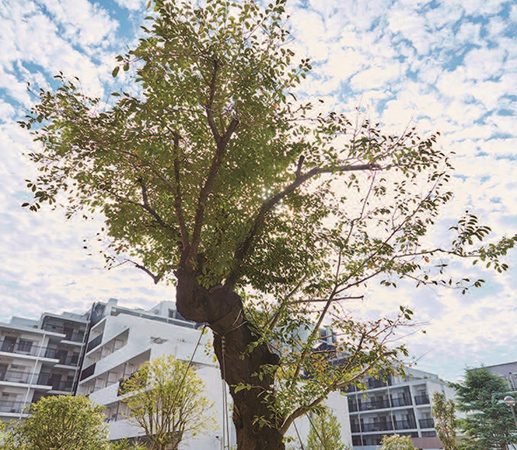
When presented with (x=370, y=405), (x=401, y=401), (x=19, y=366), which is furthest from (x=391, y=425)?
(x=19, y=366)

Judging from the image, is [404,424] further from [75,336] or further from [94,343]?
[75,336]

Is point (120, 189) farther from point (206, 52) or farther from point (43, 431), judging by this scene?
point (43, 431)

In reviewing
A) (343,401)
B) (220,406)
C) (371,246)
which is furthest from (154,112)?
(343,401)

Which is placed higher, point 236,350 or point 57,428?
point 236,350

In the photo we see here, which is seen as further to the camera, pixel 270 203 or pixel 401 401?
pixel 401 401

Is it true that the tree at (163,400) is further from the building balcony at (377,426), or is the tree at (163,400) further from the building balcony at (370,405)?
the building balcony at (370,405)

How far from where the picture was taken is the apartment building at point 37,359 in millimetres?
27344

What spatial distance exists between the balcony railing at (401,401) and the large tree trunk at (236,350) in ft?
114

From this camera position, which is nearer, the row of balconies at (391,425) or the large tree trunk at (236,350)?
the large tree trunk at (236,350)

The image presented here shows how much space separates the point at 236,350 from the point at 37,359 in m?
31.8

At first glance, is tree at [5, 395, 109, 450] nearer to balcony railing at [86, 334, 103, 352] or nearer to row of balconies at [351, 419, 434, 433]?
balcony railing at [86, 334, 103, 352]

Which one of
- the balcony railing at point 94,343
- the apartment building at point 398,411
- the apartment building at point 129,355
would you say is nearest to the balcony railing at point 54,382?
the apartment building at point 129,355

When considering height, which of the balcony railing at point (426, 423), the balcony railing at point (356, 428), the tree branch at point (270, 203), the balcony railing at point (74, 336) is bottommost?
the balcony railing at point (356, 428)

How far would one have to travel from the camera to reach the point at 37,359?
96.1 feet
